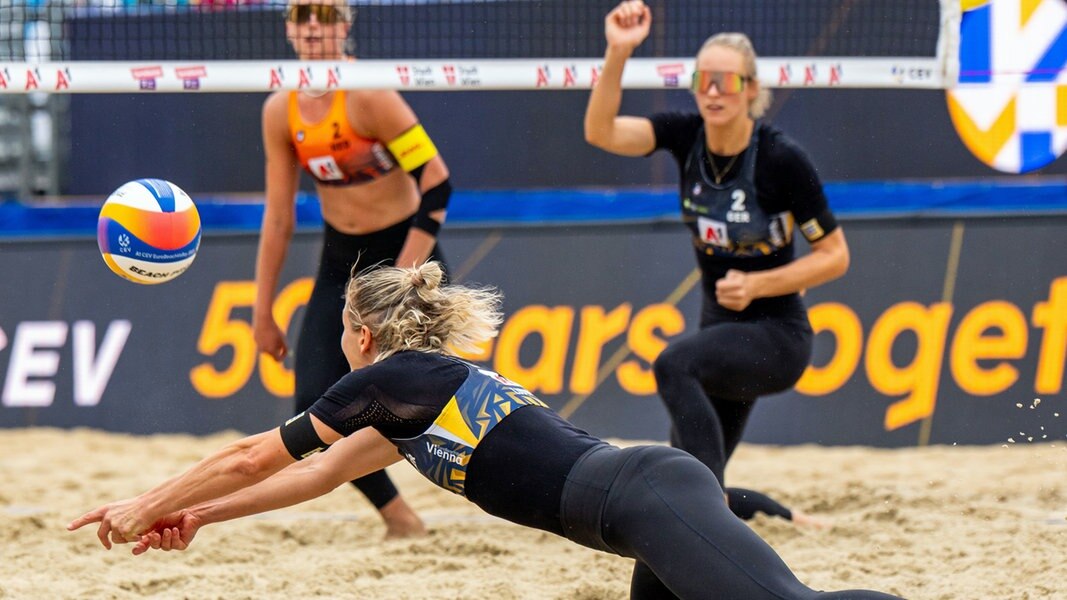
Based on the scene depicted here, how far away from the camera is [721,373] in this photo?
442cm

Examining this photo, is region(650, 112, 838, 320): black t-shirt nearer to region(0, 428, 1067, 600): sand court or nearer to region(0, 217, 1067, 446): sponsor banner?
region(0, 428, 1067, 600): sand court

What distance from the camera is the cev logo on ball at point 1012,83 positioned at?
5.49 metres

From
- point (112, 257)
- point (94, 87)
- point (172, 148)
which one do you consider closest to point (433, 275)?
point (112, 257)

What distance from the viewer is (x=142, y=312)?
6941 millimetres

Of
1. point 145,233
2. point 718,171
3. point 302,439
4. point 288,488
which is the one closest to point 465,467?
point 302,439

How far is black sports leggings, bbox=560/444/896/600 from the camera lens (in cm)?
285

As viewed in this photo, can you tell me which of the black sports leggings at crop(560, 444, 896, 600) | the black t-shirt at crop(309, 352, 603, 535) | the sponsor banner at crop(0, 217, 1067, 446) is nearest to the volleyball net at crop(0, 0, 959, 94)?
the sponsor banner at crop(0, 217, 1067, 446)

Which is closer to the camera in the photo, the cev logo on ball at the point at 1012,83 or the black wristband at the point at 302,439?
the black wristband at the point at 302,439

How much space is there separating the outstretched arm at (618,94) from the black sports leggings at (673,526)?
74.3 inches

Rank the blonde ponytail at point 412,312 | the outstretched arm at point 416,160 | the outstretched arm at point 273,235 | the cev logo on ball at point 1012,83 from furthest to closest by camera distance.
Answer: the cev logo on ball at point 1012,83 → the outstretched arm at point 273,235 → the outstretched arm at point 416,160 → the blonde ponytail at point 412,312

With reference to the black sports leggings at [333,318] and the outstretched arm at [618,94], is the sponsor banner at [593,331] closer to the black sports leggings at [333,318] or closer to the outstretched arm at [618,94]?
the black sports leggings at [333,318]

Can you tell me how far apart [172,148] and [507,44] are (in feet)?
6.55

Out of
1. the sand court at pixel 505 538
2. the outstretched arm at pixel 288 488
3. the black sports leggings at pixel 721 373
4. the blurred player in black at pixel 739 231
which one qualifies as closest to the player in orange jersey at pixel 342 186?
the sand court at pixel 505 538

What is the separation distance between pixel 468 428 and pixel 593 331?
383 centimetres
